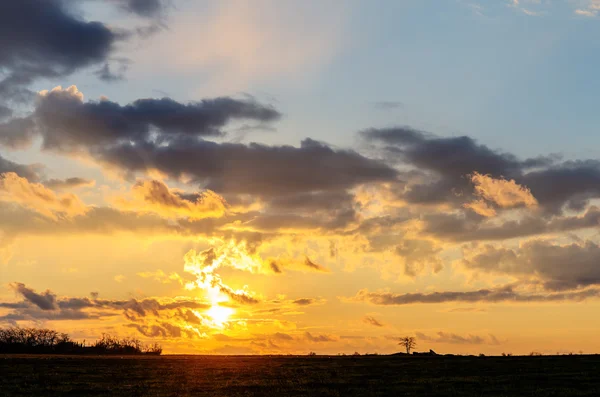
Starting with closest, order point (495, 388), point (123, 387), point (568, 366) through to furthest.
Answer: point (495, 388), point (123, 387), point (568, 366)

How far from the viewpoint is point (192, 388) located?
6569cm

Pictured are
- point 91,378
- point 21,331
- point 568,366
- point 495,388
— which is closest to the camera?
point 495,388

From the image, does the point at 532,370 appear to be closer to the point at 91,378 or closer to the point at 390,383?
the point at 390,383

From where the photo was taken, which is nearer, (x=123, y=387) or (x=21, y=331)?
(x=123, y=387)

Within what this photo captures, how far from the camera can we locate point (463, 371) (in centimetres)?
7981

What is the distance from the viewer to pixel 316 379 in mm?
72250

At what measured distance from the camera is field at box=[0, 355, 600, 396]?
61.7 meters

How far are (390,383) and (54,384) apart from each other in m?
34.2

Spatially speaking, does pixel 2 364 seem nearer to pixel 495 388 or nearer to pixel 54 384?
pixel 54 384

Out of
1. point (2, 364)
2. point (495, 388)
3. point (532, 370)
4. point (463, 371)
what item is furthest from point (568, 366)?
point (2, 364)

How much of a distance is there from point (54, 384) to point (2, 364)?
29.6 meters

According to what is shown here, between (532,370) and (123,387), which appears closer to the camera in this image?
(123,387)

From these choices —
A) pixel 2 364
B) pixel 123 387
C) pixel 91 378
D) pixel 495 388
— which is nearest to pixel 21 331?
pixel 2 364

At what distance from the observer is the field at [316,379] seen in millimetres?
61656
